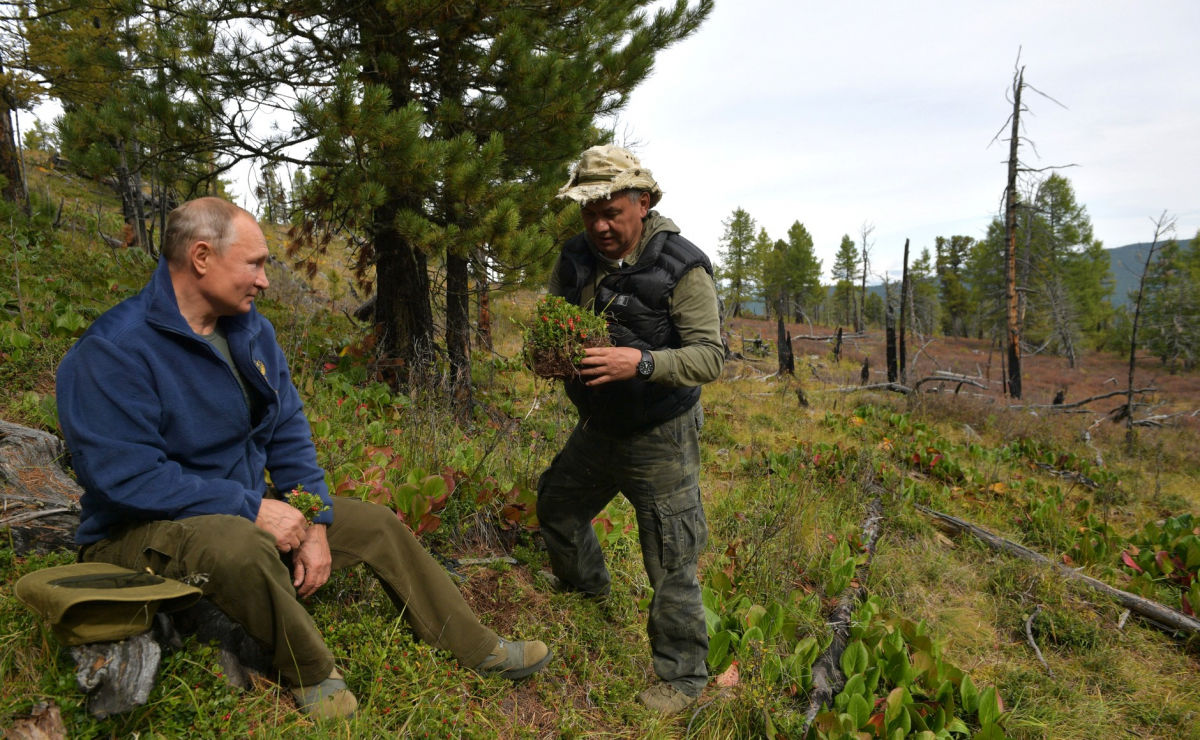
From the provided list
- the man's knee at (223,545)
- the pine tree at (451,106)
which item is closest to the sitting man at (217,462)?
the man's knee at (223,545)

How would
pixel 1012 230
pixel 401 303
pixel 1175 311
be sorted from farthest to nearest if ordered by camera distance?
pixel 1175 311 < pixel 1012 230 < pixel 401 303

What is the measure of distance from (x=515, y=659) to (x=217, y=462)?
A: 4.67 feet

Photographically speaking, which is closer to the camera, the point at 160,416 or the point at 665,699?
the point at 160,416

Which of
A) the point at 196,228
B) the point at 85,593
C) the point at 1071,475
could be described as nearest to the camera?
the point at 85,593

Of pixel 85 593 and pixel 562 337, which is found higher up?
pixel 562 337

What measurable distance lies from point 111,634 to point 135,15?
5578mm

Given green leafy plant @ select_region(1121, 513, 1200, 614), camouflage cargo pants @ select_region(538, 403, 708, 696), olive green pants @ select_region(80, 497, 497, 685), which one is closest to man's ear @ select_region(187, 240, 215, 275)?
olive green pants @ select_region(80, 497, 497, 685)

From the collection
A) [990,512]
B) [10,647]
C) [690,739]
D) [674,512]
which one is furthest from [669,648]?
[990,512]

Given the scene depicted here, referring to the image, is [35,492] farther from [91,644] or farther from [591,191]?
[591,191]

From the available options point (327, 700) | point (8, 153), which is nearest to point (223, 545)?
point (327, 700)

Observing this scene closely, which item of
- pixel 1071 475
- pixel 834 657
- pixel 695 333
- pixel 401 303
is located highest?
pixel 401 303

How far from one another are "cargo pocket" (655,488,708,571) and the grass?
0.68 m

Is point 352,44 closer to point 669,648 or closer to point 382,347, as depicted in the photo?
point 382,347

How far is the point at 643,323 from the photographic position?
8.39 ft
